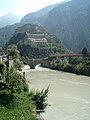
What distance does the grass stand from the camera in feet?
43.2

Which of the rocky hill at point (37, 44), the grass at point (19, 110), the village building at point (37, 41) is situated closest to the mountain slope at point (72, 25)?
the rocky hill at point (37, 44)

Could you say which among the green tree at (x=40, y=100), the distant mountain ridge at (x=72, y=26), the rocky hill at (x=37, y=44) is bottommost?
the green tree at (x=40, y=100)

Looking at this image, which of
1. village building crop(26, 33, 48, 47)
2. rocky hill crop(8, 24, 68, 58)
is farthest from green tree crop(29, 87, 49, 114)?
village building crop(26, 33, 48, 47)

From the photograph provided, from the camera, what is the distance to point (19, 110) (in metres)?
14.3

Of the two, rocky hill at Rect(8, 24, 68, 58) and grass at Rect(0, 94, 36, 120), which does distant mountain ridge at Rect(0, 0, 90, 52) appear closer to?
rocky hill at Rect(8, 24, 68, 58)

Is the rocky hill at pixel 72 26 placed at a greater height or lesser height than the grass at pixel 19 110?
greater

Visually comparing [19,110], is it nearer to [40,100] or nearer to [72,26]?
[40,100]

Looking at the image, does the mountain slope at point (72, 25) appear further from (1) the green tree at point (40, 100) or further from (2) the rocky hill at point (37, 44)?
(1) the green tree at point (40, 100)

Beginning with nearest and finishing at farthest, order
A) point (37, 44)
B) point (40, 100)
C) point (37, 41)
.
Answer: point (40, 100)
point (37, 44)
point (37, 41)

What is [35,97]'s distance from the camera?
17.5 m

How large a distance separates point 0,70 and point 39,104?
4.64m

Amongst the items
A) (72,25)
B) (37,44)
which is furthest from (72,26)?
(37,44)

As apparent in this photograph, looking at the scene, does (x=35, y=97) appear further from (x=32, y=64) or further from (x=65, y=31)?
(x=65, y=31)

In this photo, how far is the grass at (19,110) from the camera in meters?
13.2
